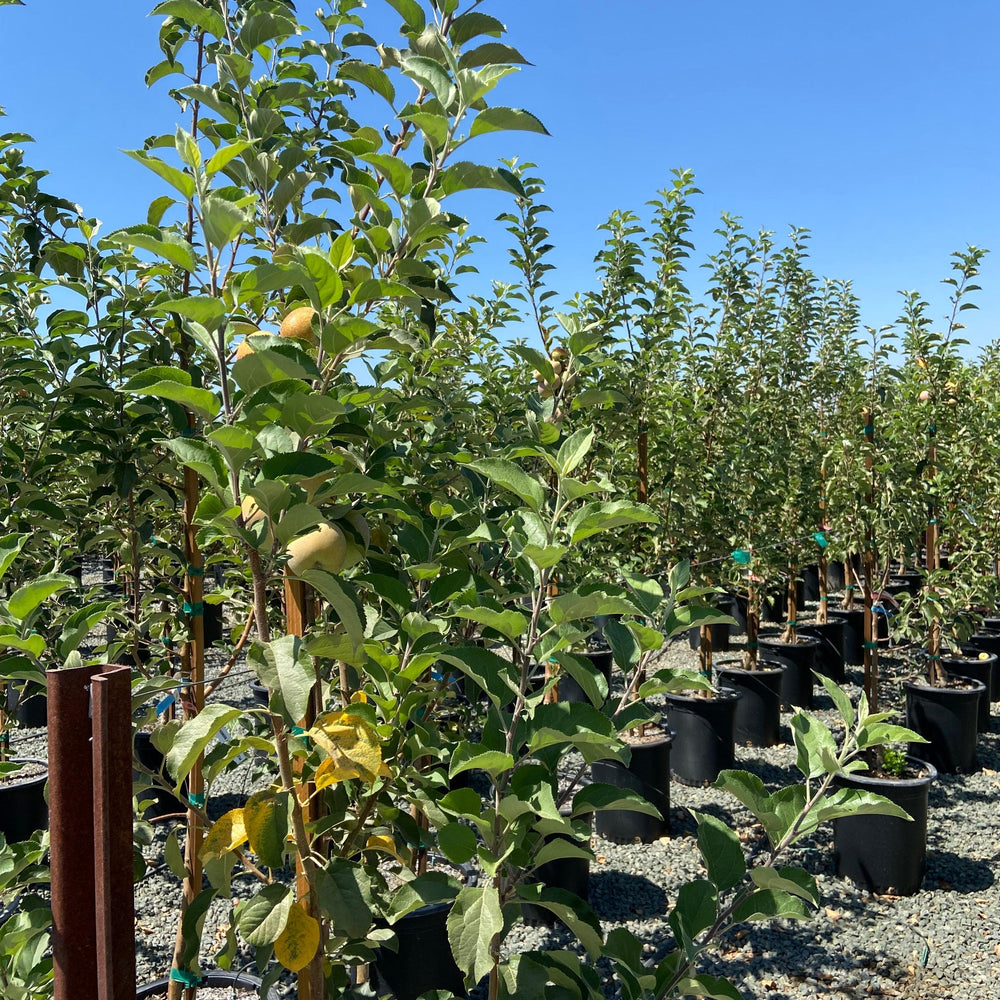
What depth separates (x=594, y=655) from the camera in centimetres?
634

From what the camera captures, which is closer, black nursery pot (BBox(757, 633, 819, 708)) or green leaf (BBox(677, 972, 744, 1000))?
green leaf (BBox(677, 972, 744, 1000))

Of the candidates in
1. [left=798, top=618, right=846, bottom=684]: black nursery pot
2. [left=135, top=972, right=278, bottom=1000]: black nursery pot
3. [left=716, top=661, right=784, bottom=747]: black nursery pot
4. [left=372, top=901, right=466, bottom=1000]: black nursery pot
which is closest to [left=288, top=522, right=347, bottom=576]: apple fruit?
[left=135, top=972, right=278, bottom=1000]: black nursery pot

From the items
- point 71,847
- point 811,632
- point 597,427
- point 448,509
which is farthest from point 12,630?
point 811,632

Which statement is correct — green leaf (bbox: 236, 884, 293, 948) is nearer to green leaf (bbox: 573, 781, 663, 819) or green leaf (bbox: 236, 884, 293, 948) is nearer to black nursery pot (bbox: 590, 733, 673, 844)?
green leaf (bbox: 573, 781, 663, 819)

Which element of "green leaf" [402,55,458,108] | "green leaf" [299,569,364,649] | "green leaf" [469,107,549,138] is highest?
"green leaf" [402,55,458,108]

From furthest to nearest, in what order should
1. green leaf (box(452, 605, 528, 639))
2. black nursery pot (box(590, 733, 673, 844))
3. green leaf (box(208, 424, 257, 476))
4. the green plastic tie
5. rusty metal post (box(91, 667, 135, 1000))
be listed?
black nursery pot (box(590, 733, 673, 844)) → the green plastic tie → green leaf (box(452, 605, 528, 639)) → green leaf (box(208, 424, 257, 476)) → rusty metal post (box(91, 667, 135, 1000))

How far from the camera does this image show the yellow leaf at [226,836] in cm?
118

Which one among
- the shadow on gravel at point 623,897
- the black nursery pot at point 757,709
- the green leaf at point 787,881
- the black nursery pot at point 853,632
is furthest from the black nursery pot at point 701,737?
the green leaf at point 787,881

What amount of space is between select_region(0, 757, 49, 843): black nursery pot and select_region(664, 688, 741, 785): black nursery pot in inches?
136

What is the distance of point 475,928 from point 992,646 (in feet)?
23.6

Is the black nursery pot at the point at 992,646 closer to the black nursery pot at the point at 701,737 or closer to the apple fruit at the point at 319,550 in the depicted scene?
the black nursery pot at the point at 701,737

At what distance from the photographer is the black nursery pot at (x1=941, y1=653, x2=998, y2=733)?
567cm

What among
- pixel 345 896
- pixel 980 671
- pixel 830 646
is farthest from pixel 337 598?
pixel 830 646

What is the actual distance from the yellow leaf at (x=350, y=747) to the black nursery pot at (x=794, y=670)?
218 inches
